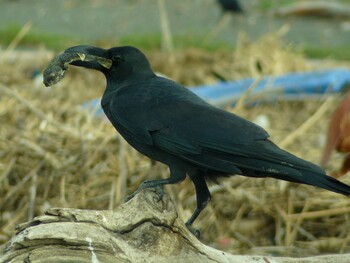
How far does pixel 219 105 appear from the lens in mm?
6098

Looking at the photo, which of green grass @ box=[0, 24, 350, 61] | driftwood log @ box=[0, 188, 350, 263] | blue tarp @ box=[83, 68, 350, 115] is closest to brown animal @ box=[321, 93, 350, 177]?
driftwood log @ box=[0, 188, 350, 263]

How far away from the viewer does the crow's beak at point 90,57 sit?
3.23m

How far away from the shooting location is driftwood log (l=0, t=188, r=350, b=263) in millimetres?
2594

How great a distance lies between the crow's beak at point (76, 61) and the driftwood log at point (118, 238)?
0.55 meters

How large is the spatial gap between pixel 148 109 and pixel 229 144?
0.31 metres

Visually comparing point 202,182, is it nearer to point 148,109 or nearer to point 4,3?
point 148,109

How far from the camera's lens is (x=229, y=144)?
A: 3.12 m

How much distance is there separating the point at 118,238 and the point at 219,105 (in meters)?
3.42

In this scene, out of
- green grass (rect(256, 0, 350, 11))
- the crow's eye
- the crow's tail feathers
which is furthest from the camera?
green grass (rect(256, 0, 350, 11))

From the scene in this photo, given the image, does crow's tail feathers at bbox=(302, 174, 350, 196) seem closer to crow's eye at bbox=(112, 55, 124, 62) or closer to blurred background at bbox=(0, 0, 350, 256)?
blurred background at bbox=(0, 0, 350, 256)

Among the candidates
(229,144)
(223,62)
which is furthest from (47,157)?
(223,62)

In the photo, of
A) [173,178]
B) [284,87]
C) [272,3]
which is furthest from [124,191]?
[272,3]

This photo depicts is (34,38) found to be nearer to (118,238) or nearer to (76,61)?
(76,61)

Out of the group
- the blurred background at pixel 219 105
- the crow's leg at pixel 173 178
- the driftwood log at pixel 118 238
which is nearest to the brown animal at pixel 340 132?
the blurred background at pixel 219 105
